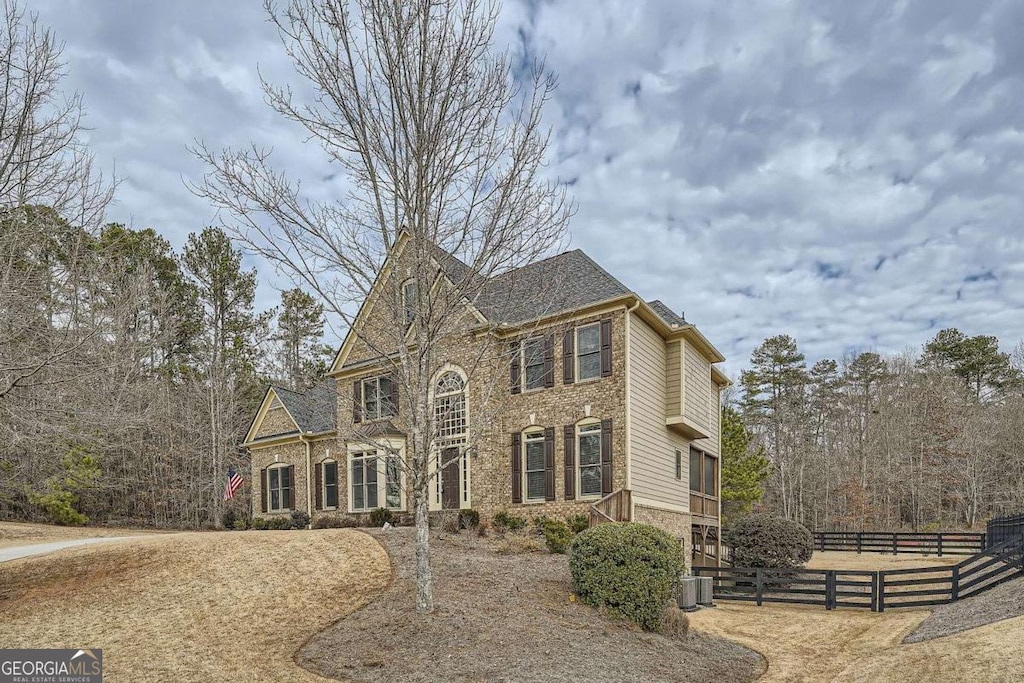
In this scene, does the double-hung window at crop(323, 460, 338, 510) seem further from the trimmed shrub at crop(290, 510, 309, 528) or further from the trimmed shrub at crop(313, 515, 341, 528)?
the trimmed shrub at crop(290, 510, 309, 528)

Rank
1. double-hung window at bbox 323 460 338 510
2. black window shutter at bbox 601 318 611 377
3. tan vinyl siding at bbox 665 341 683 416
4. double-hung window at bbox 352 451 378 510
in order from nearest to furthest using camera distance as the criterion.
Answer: black window shutter at bbox 601 318 611 377 < tan vinyl siding at bbox 665 341 683 416 < double-hung window at bbox 352 451 378 510 < double-hung window at bbox 323 460 338 510

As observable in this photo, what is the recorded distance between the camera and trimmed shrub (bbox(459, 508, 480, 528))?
58.3 ft

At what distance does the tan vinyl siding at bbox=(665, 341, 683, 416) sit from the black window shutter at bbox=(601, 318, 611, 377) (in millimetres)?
2989

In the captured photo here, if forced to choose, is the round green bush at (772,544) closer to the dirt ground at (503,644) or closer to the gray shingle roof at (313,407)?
the dirt ground at (503,644)

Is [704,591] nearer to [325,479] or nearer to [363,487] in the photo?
[363,487]

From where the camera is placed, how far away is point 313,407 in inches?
1030

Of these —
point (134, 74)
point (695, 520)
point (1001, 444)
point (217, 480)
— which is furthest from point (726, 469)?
point (134, 74)

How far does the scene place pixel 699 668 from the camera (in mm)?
9031

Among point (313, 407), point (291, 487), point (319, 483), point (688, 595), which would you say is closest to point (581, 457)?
point (688, 595)

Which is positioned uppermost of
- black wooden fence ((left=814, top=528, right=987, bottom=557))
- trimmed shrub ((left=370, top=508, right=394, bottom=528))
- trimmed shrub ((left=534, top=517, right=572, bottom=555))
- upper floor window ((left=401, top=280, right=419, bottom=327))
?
upper floor window ((left=401, top=280, right=419, bottom=327))

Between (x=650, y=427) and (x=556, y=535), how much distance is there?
4348 millimetres

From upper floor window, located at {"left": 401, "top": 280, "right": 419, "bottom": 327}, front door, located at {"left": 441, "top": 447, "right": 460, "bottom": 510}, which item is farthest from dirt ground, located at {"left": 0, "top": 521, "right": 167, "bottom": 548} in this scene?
upper floor window, located at {"left": 401, "top": 280, "right": 419, "bottom": 327}

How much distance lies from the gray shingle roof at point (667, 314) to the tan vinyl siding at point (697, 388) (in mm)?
776

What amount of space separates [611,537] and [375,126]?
720cm
